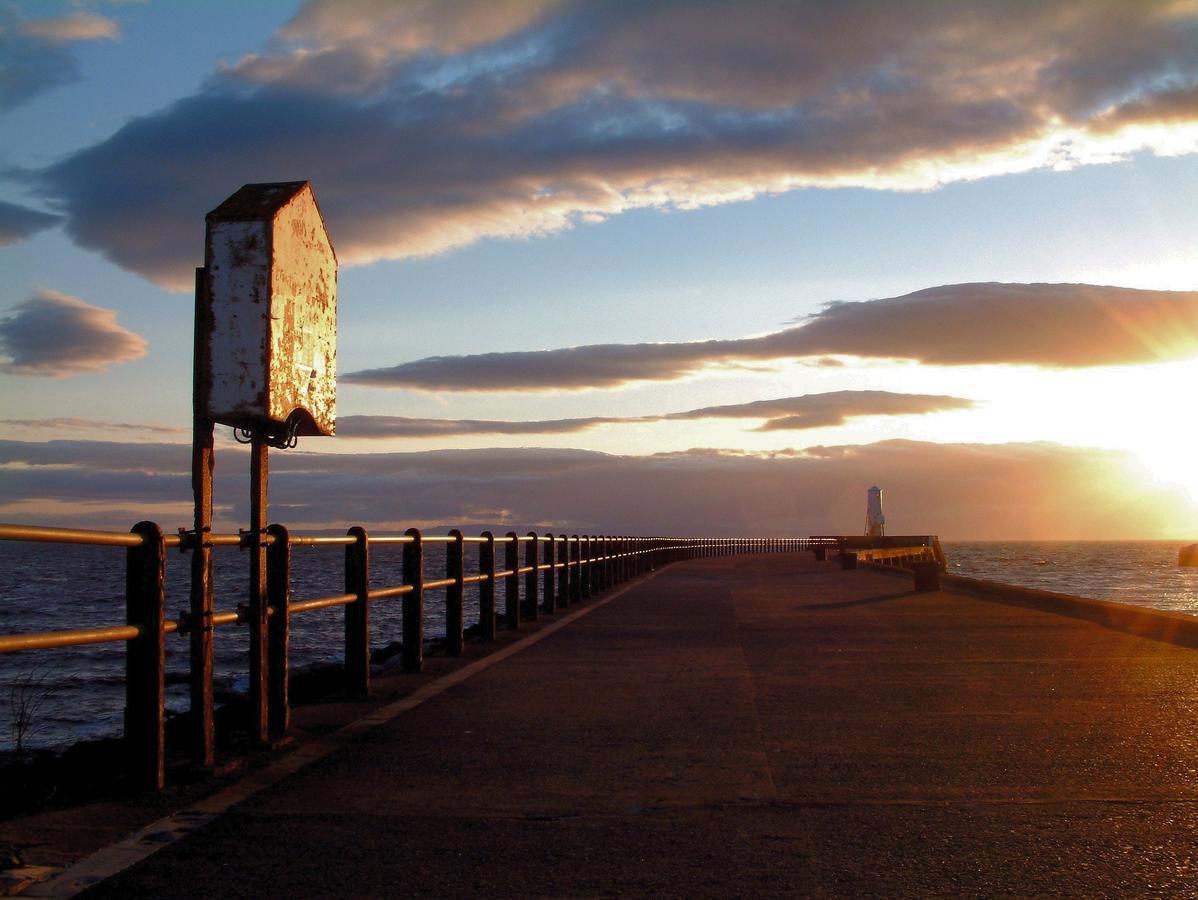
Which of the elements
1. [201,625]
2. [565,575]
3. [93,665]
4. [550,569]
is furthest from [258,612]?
[93,665]

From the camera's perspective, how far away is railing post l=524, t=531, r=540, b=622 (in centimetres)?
1736

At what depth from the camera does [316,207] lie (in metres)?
7.83

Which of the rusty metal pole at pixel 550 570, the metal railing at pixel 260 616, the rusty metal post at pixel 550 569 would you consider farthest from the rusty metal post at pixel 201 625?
the rusty metal pole at pixel 550 570

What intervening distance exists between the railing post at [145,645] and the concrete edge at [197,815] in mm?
403

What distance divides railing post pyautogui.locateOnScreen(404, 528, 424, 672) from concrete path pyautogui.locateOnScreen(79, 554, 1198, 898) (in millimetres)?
692

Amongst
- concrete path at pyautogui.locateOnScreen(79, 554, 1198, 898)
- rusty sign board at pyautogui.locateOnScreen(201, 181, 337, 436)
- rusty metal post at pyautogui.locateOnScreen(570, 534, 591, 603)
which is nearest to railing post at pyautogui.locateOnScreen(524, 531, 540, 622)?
rusty metal post at pyautogui.locateOnScreen(570, 534, 591, 603)

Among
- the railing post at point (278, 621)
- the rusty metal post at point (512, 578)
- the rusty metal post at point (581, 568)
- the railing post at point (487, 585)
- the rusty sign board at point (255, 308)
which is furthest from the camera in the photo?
the rusty metal post at point (581, 568)

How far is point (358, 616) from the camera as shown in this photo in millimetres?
9008

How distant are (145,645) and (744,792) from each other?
2.80 m

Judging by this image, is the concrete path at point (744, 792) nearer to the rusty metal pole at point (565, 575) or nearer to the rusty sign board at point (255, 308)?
the rusty sign board at point (255, 308)

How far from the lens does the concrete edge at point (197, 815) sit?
4.53 metres

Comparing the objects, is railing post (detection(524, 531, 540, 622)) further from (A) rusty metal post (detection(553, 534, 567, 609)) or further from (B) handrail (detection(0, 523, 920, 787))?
(A) rusty metal post (detection(553, 534, 567, 609))

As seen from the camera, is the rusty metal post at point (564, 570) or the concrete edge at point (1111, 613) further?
the rusty metal post at point (564, 570)

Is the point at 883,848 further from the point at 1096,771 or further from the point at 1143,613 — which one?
the point at 1143,613
